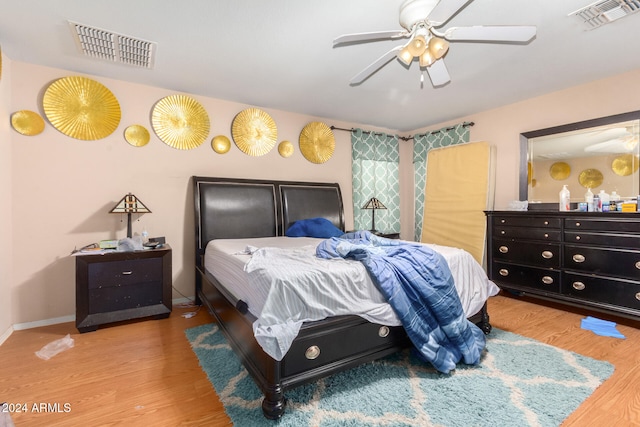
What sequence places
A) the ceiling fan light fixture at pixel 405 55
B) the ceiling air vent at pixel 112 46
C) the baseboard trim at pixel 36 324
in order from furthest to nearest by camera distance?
the baseboard trim at pixel 36 324
the ceiling air vent at pixel 112 46
the ceiling fan light fixture at pixel 405 55

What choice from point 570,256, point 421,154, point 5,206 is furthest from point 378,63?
point 5,206

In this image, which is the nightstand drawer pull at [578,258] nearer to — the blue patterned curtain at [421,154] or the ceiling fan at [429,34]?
the blue patterned curtain at [421,154]

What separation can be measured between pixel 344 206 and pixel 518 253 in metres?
2.37

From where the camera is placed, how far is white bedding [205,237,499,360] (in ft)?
5.17

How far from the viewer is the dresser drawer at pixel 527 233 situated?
10.4 ft

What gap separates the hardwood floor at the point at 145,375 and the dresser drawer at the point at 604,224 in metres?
0.89

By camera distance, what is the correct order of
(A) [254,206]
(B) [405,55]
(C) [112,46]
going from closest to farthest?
(B) [405,55], (C) [112,46], (A) [254,206]

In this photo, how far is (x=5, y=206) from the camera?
262 centimetres

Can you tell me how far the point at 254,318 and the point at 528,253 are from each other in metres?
3.19

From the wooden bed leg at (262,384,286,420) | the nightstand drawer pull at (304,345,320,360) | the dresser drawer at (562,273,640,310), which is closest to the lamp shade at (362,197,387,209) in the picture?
the dresser drawer at (562,273,640,310)

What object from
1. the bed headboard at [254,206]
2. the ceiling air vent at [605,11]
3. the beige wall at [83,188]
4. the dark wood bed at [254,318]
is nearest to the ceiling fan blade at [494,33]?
the ceiling air vent at [605,11]

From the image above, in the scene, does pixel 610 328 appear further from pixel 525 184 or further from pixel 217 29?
pixel 217 29

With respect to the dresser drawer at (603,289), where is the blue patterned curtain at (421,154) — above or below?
above

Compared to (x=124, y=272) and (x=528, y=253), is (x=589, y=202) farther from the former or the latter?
(x=124, y=272)
